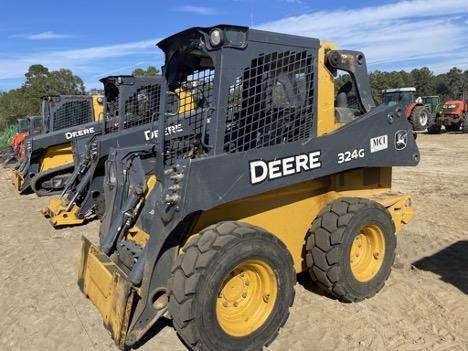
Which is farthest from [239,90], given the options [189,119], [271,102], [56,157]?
[56,157]

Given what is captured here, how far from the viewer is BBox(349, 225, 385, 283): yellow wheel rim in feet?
13.4

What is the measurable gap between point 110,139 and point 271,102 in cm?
431

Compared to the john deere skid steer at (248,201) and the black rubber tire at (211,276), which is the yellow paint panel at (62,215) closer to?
the john deere skid steer at (248,201)

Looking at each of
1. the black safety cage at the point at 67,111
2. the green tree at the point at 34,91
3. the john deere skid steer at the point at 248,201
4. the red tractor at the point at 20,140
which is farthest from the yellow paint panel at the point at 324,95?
the green tree at the point at 34,91

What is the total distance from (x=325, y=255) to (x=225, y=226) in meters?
1.08

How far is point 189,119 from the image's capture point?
4031mm

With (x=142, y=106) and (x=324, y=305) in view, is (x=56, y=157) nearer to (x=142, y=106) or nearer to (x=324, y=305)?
(x=142, y=106)

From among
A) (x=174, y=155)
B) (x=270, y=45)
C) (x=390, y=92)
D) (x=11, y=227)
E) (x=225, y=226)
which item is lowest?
(x=11, y=227)

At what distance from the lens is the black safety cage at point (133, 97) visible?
295 inches

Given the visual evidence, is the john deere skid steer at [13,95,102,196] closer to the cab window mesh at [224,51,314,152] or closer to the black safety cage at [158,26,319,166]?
the black safety cage at [158,26,319,166]

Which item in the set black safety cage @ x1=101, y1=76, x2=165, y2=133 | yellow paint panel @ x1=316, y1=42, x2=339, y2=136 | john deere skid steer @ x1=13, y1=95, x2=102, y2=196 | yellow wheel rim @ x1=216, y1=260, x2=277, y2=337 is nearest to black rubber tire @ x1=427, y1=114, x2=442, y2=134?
john deere skid steer @ x1=13, y1=95, x2=102, y2=196

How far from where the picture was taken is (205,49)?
3.20 meters

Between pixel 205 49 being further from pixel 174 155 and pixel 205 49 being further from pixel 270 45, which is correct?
pixel 174 155

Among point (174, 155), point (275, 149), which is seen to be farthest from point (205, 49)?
point (174, 155)
